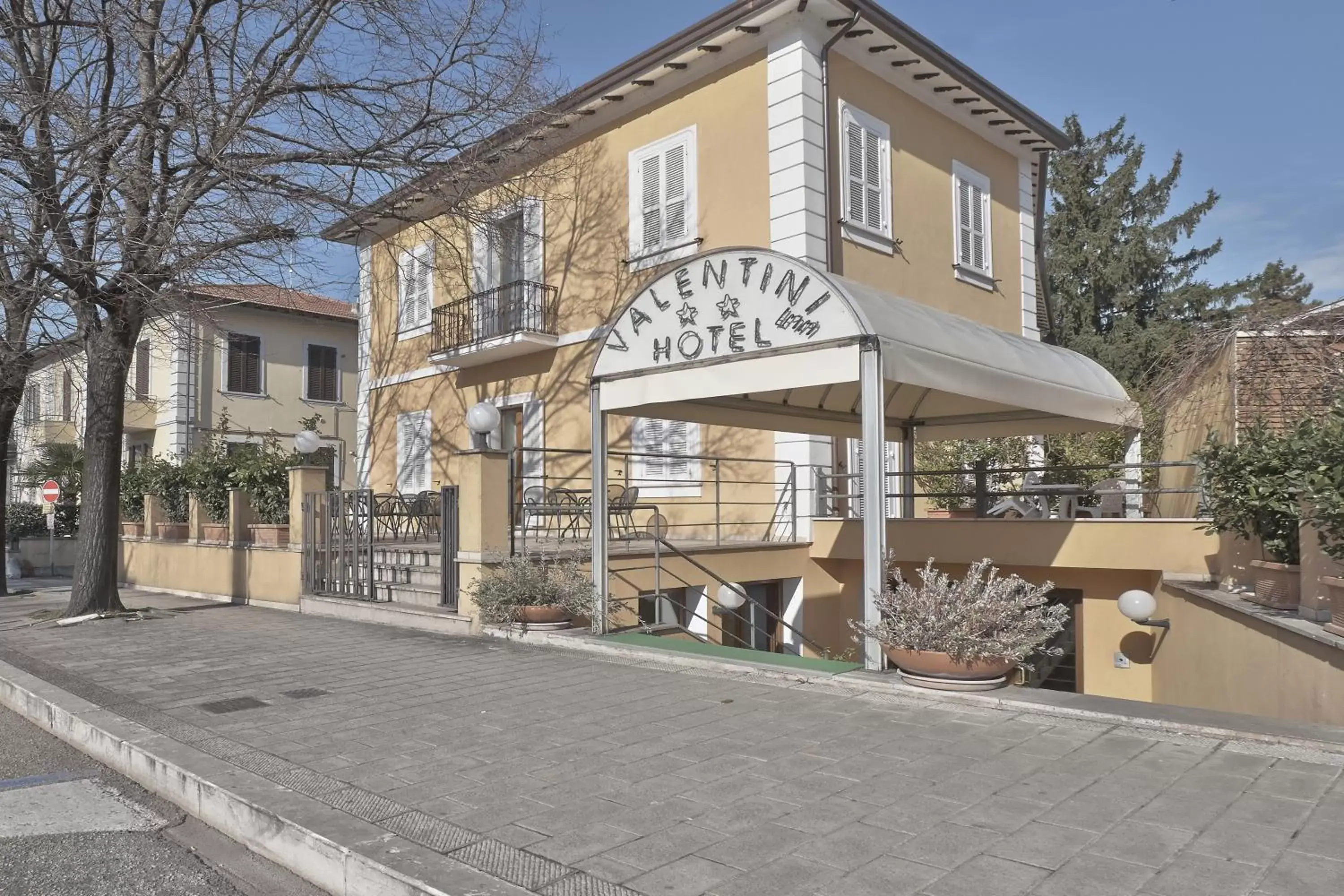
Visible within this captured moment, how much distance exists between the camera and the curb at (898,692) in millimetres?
4797

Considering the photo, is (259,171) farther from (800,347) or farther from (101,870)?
(101,870)

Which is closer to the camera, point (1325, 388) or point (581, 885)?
point (581, 885)

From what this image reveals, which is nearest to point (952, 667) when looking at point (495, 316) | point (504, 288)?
point (504, 288)

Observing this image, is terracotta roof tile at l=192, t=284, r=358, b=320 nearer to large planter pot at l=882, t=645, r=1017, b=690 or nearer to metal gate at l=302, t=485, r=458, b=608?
metal gate at l=302, t=485, r=458, b=608

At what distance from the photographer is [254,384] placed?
26797 millimetres

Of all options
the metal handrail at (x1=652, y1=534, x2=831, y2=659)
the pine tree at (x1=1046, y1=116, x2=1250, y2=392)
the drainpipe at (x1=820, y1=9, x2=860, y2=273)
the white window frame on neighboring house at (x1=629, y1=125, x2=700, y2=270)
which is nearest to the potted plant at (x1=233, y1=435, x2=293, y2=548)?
the white window frame on neighboring house at (x1=629, y1=125, x2=700, y2=270)

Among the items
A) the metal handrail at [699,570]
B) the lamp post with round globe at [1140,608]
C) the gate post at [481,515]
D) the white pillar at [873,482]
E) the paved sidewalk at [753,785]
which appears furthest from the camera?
the gate post at [481,515]

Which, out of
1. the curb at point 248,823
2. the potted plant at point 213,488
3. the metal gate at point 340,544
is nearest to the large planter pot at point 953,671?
the curb at point 248,823

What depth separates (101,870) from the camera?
3.93 m

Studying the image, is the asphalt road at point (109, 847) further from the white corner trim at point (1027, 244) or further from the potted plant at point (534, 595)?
the white corner trim at point (1027, 244)

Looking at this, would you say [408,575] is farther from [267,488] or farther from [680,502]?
[267,488]

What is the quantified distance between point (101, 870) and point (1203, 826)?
434 centimetres

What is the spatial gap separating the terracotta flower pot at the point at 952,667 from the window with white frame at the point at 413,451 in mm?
13405

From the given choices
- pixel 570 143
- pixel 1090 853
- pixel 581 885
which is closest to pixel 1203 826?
pixel 1090 853
